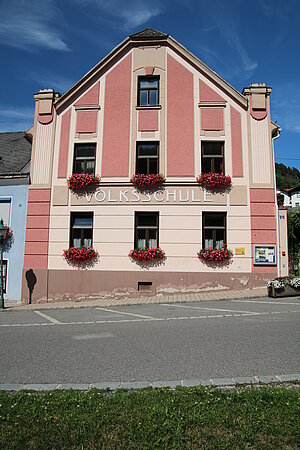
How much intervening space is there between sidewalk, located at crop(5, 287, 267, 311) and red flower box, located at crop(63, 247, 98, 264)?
170 cm

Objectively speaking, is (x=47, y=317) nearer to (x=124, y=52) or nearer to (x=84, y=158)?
(x=84, y=158)

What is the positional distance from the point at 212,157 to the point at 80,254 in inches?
282

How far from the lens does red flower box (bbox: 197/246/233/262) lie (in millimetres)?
13727

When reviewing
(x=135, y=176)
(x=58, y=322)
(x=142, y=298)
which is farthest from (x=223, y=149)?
(x=58, y=322)

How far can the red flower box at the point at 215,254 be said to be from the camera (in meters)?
13.7

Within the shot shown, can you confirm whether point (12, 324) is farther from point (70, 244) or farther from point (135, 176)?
point (135, 176)

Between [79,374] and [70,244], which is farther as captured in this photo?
[70,244]

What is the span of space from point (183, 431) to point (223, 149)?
13.2 metres

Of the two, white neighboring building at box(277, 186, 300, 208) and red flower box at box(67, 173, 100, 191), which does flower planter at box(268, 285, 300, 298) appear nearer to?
red flower box at box(67, 173, 100, 191)

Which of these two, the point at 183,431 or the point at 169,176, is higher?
the point at 169,176

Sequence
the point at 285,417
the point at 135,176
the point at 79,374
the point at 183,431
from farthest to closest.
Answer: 1. the point at 135,176
2. the point at 79,374
3. the point at 285,417
4. the point at 183,431

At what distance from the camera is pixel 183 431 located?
120 inches

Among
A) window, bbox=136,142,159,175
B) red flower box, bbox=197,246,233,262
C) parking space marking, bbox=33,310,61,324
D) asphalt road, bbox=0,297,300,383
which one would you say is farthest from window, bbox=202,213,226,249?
parking space marking, bbox=33,310,61,324

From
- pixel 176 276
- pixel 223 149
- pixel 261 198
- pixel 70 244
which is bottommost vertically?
pixel 176 276
